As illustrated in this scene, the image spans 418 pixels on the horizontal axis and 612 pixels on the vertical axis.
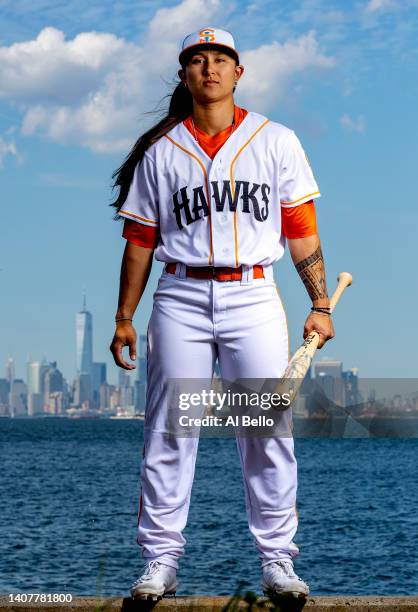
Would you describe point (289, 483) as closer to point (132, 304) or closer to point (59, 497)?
point (132, 304)

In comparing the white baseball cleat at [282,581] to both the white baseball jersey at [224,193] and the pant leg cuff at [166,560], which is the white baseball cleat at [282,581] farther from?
the white baseball jersey at [224,193]

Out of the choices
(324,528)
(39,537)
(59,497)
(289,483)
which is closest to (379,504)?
(324,528)

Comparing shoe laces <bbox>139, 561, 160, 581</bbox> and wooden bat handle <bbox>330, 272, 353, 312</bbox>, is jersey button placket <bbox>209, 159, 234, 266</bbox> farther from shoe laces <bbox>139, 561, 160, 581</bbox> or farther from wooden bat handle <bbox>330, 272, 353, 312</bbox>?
shoe laces <bbox>139, 561, 160, 581</bbox>

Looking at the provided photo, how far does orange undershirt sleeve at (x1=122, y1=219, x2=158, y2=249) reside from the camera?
5613mm

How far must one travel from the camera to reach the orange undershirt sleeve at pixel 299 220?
5562 mm

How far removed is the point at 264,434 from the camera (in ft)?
17.6

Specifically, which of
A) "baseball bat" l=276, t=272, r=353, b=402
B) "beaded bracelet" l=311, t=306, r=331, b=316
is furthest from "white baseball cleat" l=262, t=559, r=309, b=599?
"beaded bracelet" l=311, t=306, r=331, b=316

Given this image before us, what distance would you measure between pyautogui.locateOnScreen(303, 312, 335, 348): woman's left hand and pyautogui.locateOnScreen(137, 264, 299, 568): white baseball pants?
0.25 meters

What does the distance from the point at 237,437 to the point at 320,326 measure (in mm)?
760

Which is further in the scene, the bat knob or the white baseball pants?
the bat knob

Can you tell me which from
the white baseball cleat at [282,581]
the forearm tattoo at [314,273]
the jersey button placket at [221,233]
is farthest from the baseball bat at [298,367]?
the white baseball cleat at [282,581]

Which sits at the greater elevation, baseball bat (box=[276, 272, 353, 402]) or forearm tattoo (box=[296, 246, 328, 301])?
forearm tattoo (box=[296, 246, 328, 301])

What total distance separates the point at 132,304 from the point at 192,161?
33.6 inches

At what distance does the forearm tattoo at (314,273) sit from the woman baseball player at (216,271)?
0.9 inches
